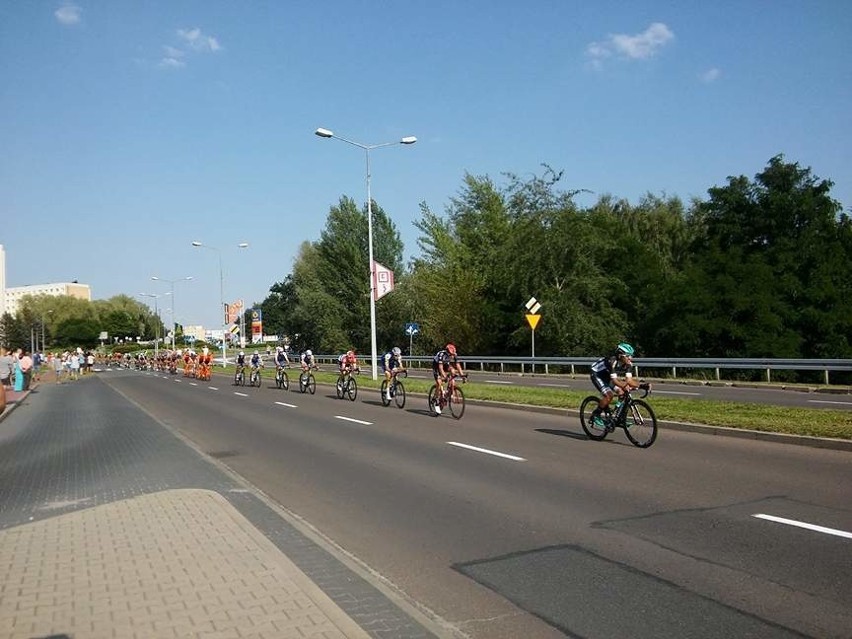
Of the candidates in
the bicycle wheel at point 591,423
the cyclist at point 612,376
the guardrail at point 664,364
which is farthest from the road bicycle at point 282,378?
the cyclist at point 612,376

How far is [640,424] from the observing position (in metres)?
11.8

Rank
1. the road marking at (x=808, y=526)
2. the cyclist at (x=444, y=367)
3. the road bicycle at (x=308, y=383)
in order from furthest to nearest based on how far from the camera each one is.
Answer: the road bicycle at (x=308, y=383), the cyclist at (x=444, y=367), the road marking at (x=808, y=526)

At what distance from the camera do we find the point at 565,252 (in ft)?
144

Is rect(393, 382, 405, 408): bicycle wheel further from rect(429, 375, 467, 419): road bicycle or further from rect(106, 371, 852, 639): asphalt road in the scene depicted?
rect(106, 371, 852, 639): asphalt road

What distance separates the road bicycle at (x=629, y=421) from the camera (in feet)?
38.0

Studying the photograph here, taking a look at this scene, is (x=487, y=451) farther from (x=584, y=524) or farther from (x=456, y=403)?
(x=456, y=403)

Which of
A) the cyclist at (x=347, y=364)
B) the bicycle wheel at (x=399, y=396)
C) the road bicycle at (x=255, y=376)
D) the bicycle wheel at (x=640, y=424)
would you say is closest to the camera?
the bicycle wheel at (x=640, y=424)

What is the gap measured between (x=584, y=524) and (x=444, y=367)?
10.4m

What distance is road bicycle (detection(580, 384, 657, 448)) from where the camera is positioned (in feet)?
38.0

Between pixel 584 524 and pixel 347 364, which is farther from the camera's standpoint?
pixel 347 364

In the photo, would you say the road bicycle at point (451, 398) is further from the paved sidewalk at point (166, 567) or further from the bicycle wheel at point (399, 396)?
the paved sidewalk at point (166, 567)

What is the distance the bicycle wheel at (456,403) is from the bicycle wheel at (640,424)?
5.37 m

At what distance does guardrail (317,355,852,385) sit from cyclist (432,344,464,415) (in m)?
12.6

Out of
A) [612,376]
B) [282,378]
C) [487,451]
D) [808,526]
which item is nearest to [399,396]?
[487,451]
